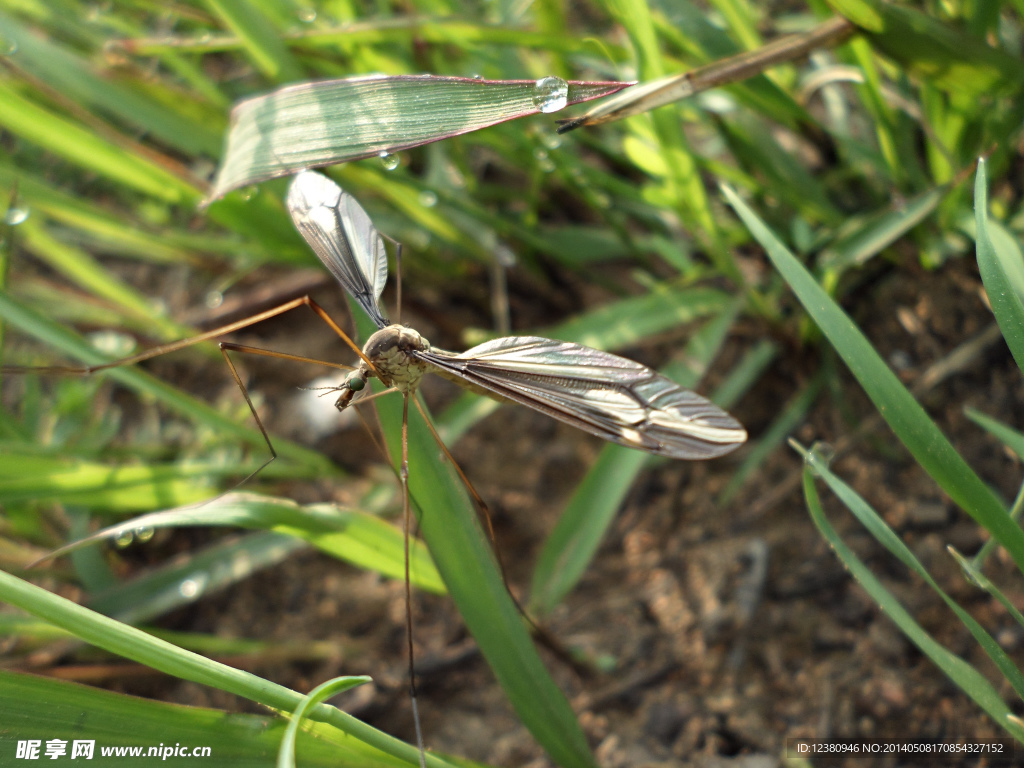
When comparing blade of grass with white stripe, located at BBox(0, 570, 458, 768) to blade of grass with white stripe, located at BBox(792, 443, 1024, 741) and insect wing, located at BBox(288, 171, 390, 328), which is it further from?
blade of grass with white stripe, located at BBox(792, 443, 1024, 741)

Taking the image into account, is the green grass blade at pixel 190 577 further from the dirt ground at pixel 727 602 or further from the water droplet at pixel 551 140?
the water droplet at pixel 551 140

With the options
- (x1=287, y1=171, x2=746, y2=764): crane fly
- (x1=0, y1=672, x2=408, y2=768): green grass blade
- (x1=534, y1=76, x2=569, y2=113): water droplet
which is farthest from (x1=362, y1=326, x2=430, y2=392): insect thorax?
(x1=0, y1=672, x2=408, y2=768): green grass blade

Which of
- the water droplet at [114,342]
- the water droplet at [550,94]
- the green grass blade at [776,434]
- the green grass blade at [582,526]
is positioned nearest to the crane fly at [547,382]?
the water droplet at [550,94]

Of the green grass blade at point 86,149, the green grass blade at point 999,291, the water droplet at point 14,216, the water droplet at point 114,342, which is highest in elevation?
the green grass blade at point 86,149

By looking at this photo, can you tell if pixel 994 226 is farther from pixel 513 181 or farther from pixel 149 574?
pixel 149 574

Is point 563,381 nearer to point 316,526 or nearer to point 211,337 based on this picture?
point 316,526

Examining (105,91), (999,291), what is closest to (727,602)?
(999,291)
